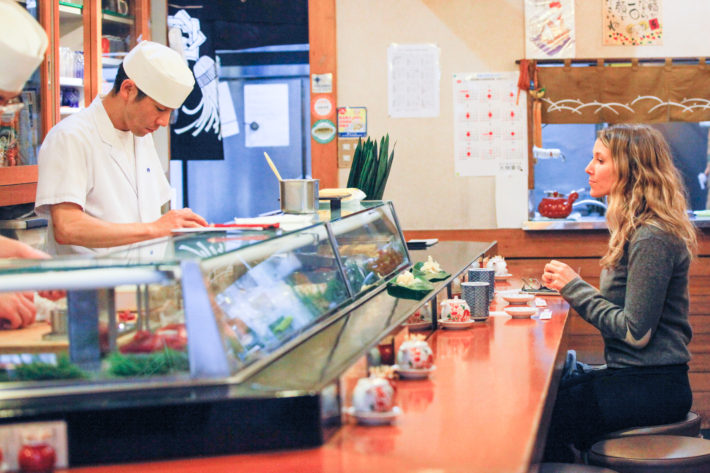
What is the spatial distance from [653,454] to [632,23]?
12.5 feet

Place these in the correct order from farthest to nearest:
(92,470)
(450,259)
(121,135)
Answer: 1. (450,259)
2. (121,135)
3. (92,470)

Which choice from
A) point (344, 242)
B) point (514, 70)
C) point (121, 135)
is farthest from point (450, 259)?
point (514, 70)

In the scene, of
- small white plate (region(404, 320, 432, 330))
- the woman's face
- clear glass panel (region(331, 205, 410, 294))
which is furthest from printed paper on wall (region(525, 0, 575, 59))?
small white plate (region(404, 320, 432, 330))

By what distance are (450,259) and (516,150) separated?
6.06 feet

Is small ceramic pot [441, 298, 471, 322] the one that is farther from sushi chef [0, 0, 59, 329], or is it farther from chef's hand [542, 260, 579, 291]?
sushi chef [0, 0, 59, 329]

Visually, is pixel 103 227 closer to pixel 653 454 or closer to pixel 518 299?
pixel 518 299

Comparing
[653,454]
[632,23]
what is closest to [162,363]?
[653,454]

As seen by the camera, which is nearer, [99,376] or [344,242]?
[99,376]

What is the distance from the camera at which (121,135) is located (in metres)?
3.24

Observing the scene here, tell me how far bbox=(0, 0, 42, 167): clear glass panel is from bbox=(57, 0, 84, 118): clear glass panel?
31cm

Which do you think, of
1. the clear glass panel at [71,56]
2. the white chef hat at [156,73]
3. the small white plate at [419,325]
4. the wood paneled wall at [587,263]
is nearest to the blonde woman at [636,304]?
the small white plate at [419,325]

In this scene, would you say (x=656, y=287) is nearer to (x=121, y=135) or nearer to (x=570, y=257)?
(x=121, y=135)

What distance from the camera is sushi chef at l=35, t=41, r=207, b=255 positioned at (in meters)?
2.94

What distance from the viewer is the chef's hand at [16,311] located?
6.19ft
